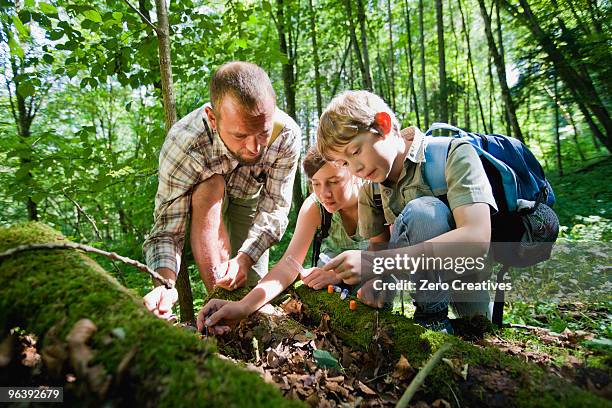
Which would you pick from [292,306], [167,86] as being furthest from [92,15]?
[292,306]

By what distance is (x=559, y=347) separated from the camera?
85.0 inches

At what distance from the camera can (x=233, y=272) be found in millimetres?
2768

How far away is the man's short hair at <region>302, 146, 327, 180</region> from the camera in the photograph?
2.94m

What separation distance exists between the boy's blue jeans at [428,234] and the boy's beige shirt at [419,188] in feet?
0.36

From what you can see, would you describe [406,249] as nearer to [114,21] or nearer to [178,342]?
[178,342]

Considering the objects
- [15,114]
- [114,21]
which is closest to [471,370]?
[114,21]

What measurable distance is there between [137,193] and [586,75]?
9692mm

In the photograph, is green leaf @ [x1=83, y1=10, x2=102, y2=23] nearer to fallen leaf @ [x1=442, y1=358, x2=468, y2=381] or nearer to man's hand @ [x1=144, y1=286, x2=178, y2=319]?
man's hand @ [x1=144, y1=286, x2=178, y2=319]

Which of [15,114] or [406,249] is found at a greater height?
[15,114]

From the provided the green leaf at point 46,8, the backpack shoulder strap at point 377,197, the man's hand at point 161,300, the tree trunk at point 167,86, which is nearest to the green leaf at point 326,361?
the man's hand at point 161,300

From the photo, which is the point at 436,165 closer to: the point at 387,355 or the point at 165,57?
the point at 387,355

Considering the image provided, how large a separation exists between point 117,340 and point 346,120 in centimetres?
180

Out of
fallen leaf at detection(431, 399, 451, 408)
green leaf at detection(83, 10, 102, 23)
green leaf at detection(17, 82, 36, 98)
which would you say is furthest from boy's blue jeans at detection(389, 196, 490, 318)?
green leaf at detection(17, 82, 36, 98)

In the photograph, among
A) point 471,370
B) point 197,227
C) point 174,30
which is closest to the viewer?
point 471,370
